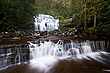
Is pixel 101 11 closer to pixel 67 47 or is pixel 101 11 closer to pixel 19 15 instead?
pixel 67 47

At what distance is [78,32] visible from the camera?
7875 millimetres

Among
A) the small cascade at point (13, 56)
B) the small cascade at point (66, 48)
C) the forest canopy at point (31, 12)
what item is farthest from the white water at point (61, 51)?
the forest canopy at point (31, 12)

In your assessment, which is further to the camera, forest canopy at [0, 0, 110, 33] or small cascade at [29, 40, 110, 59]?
forest canopy at [0, 0, 110, 33]

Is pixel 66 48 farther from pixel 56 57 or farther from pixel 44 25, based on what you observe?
pixel 44 25

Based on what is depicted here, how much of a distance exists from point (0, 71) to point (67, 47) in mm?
3315

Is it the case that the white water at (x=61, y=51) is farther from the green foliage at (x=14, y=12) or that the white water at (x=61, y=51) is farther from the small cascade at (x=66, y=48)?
the green foliage at (x=14, y=12)

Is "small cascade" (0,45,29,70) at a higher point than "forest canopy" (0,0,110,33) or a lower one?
lower

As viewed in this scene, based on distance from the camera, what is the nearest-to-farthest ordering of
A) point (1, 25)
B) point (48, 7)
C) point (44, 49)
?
point (44, 49)
point (1, 25)
point (48, 7)

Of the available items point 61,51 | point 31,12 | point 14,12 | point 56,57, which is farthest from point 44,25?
point 56,57

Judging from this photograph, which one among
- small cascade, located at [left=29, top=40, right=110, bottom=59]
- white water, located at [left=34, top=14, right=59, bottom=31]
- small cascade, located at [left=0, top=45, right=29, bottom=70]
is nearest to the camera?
small cascade, located at [left=0, top=45, right=29, bottom=70]

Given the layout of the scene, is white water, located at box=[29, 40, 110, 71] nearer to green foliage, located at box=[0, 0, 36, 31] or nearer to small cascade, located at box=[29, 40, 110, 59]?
small cascade, located at box=[29, 40, 110, 59]

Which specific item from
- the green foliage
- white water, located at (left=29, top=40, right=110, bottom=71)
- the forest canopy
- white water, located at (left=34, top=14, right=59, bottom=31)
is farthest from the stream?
white water, located at (left=34, top=14, right=59, bottom=31)

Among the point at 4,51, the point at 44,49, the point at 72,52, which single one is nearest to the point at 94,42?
the point at 72,52

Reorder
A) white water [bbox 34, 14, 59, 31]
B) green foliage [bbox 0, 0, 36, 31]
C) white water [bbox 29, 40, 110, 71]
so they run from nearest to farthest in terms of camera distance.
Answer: white water [bbox 29, 40, 110, 71] < green foliage [bbox 0, 0, 36, 31] < white water [bbox 34, 14, 59, 31]
